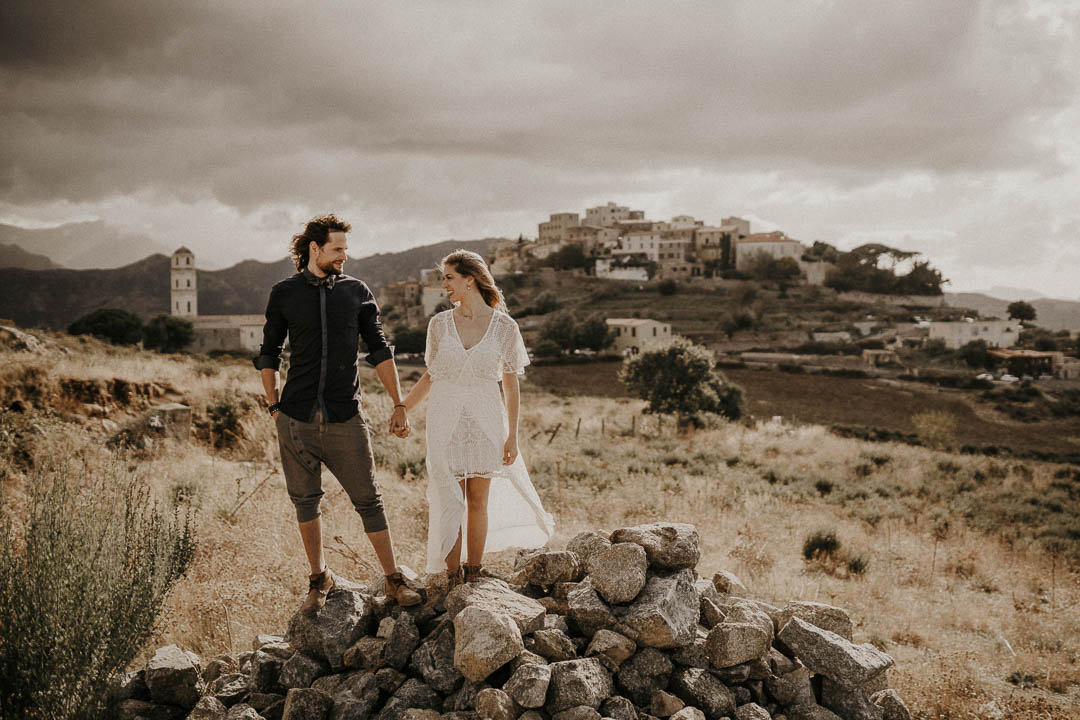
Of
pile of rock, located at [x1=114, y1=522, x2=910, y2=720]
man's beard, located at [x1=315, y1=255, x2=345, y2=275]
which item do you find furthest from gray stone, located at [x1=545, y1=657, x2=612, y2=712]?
man's beard, located at [x1=315, y1=255, x2=345, y2=275]

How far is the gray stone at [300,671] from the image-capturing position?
3.49 meters

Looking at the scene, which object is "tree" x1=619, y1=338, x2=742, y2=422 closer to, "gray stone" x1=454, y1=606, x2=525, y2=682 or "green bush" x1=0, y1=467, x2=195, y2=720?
"gray stone" x1=454, y1=606, x2=525, y2=682

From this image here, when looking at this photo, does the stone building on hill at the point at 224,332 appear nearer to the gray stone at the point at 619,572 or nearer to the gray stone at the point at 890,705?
the gray stone at the point at 619,572

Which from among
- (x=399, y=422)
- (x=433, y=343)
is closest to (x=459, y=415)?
(x=399, y=422)

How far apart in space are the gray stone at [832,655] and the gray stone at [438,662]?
2000mm

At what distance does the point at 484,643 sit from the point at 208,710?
1453mm

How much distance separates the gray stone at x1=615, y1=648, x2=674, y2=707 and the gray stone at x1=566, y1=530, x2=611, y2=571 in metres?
0.65

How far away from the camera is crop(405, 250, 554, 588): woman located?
13.3ft

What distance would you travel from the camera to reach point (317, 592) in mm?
3879

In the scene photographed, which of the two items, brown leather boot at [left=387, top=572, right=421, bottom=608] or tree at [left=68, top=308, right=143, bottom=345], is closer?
brown leather boot at [left=387, top=572, right=421, bottom=608]

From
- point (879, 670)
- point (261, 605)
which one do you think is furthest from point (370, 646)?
point (879, 670)

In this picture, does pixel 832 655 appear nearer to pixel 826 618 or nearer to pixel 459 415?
pixel 826 618

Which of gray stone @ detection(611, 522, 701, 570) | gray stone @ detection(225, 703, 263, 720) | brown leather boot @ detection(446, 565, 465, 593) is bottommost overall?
gray stone @ detection(225, 703, 263, 720)

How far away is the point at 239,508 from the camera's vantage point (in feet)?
21.7
